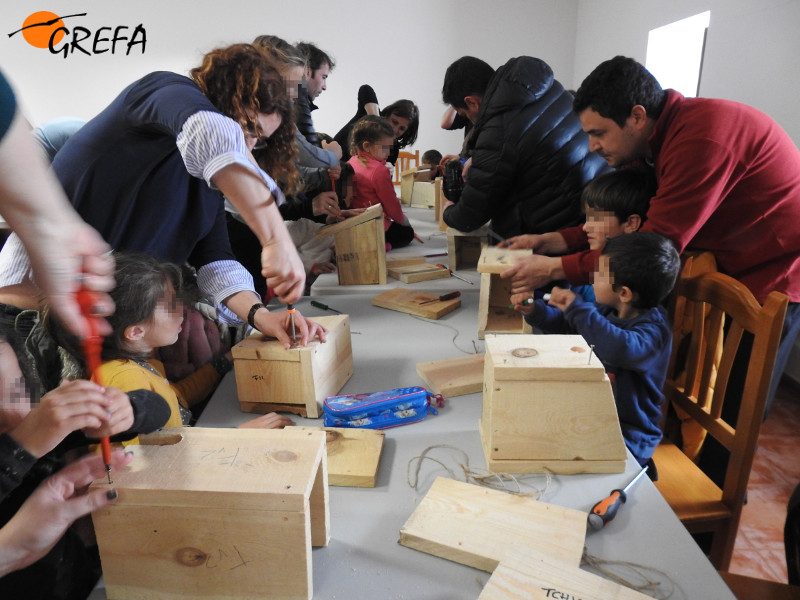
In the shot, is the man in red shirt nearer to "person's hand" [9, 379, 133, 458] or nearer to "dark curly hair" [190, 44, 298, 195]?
"dark curly hair" [190, 44, 298, 195]

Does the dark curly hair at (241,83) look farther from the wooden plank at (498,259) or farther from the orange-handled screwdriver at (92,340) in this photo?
the wooden plank at (498,259)

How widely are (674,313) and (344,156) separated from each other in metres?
2.97

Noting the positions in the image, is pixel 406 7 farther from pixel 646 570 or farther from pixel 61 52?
pixel 646 570

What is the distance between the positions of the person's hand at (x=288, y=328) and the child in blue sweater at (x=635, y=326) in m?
0.60

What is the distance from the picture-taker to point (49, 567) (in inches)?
36.0

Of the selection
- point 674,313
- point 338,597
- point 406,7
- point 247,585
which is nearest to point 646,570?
point 338,597

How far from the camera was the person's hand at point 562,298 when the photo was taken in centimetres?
139

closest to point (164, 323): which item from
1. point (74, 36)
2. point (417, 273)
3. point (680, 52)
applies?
point (417, 273)

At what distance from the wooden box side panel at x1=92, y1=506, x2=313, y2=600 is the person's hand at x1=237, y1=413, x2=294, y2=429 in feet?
1.27

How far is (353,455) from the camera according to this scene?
1.04 meters

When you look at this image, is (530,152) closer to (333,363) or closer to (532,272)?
(532,272)

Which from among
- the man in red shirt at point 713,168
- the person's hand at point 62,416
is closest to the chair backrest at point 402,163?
the man in red shirt at point 713,168

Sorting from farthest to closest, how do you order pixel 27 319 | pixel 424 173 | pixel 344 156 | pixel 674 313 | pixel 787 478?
pixel 424 173 → pixel 344 156 → pixel 787 478 → pixel 674 313 → pixel 27 319

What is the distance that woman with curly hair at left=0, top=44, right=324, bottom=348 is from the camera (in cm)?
102
